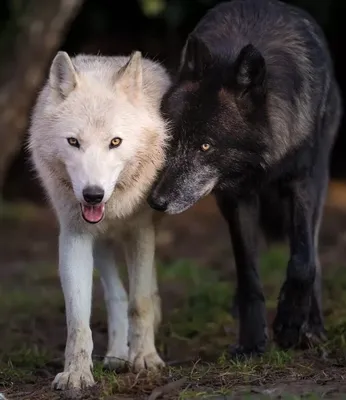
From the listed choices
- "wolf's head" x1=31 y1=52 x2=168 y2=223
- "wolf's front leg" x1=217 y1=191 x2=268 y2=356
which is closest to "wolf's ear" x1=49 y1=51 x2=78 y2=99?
"wolf's head" x1=31 y1=52 x2=168 y2=223

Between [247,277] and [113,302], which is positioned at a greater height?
Result: [247,277]

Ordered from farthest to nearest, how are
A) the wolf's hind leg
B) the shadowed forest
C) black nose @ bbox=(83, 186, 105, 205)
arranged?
the wolf's hind leg, the shadowed forest, black nose @ bbox=(83, 186, 105, 205)

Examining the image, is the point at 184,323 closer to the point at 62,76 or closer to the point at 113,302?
the point at 113,302

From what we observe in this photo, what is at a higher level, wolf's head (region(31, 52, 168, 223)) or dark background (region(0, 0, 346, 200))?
dark background (region(0, 0, 346, 200))

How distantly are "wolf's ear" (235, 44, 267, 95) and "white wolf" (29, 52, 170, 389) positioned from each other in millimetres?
445

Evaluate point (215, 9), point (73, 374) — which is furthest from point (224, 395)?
point (215, 9)

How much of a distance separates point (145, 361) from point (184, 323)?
1.32 metres

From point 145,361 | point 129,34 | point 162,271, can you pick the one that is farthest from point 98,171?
point 129,34

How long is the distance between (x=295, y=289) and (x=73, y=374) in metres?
1.46

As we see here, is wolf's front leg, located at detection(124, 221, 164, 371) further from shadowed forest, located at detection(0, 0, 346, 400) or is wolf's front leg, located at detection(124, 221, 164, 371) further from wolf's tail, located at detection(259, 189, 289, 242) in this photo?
wolf's tail, located at detection(259, 189, 289, 242)

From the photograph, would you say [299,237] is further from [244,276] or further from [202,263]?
[202,263]

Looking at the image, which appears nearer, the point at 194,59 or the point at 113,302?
the point at 194,59

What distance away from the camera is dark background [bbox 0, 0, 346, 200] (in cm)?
1381

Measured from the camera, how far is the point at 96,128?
502 centimetres
